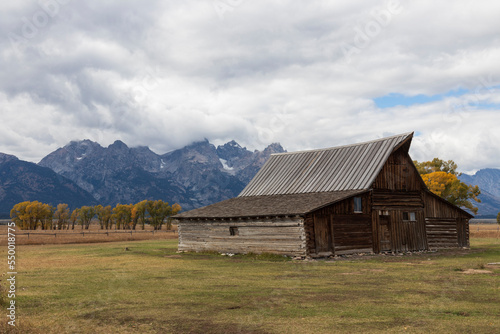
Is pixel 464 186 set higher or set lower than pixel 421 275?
higher

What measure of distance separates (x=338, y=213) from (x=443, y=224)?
12042 mm

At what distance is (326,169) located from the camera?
121ft

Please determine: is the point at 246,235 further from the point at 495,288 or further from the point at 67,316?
the point at 67,316

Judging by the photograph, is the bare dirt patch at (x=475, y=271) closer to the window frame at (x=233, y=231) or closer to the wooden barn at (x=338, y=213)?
the wooden barn at (x=338, y=213)

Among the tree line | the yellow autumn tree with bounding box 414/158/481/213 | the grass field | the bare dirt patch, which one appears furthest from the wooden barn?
the tree line

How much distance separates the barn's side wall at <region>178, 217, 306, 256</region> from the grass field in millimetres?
6942

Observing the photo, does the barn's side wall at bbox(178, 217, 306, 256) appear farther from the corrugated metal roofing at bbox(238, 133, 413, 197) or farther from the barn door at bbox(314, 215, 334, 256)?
the corrugated metal roofing at bbox(238, 133, 413, 197)

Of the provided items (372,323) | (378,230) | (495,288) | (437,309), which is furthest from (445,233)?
(372,323)

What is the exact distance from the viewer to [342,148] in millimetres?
38688

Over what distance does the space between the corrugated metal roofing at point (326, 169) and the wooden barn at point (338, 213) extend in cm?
9

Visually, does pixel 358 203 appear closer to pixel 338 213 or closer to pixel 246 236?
pixel 338 213

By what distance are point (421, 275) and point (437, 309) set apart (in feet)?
25.1

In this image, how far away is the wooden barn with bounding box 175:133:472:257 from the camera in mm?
29406

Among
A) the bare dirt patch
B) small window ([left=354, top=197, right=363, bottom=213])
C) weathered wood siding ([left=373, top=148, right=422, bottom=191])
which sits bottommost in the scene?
the bare dirt patch
